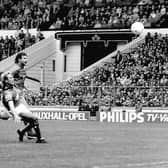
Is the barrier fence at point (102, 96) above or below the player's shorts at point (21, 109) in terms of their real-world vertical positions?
below

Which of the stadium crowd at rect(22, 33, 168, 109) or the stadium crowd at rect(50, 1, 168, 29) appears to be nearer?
the stadium crowd at rect(22, 33, 168, 109)

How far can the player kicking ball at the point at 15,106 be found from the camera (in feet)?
54.2

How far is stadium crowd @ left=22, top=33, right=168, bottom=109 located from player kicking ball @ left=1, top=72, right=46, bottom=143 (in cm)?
1662

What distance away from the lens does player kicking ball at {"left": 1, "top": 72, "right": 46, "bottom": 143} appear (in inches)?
651

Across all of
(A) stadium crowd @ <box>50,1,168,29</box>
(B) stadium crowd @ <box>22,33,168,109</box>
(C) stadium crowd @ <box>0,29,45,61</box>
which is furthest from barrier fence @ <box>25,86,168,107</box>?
(C) stadium crowd @ <box>0,29,45,61</box>

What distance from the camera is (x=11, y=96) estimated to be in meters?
16.7

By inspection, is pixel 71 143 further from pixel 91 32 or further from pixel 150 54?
pixel 91 32

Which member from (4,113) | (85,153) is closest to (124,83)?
(4,113)

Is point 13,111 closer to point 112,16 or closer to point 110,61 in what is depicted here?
point 110,61

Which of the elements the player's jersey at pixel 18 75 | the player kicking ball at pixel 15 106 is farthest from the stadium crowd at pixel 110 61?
the player kicking ball at pixel 15 106

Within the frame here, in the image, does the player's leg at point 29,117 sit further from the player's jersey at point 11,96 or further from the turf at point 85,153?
the turf at point 85,153

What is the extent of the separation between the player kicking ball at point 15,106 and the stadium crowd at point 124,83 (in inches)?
655

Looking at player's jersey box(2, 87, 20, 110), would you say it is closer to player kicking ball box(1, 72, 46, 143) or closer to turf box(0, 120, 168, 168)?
player kicking ball box(1, 72, 46, 143)

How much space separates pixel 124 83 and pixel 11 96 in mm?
20440
